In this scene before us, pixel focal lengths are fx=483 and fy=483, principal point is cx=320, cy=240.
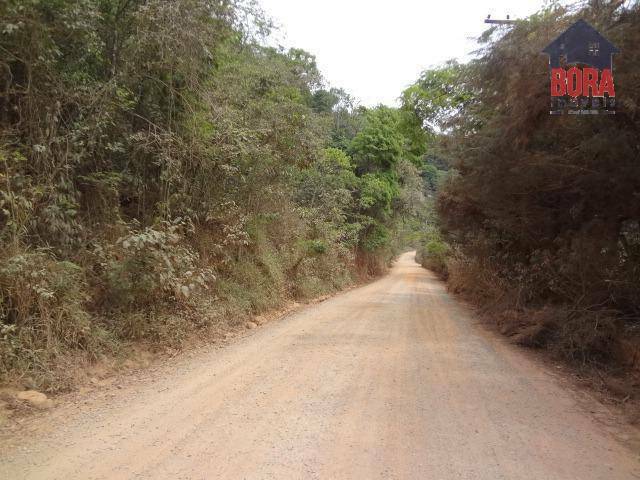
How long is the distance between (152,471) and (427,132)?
14742mm

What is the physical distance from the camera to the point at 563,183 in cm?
766

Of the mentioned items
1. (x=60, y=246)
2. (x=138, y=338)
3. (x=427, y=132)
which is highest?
(x=427, y=132)

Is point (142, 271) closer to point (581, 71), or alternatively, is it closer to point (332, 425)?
point (332, 425)

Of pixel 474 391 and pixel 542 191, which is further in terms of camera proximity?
pixel 542 191

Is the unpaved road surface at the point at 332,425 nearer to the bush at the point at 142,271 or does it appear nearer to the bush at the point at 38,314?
the bush at the point at 38,314

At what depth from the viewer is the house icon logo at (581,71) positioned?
616 centimetres

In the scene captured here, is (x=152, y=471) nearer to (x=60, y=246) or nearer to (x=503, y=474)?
(x=503, y=474)

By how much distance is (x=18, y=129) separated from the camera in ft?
23.5

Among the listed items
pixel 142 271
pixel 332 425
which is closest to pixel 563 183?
pixel 332 425

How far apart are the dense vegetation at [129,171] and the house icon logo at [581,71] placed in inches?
235

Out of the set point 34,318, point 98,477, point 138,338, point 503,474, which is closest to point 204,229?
point 138,338

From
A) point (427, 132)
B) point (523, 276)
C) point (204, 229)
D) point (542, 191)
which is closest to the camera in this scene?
point (542, 191)

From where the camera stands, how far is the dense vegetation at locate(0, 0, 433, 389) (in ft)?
21.0

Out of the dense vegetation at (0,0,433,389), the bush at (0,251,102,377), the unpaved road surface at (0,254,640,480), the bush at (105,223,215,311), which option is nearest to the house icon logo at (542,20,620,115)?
the unpaved road surface at (0,254,640,480)
